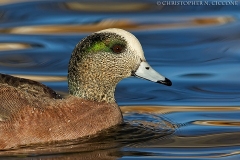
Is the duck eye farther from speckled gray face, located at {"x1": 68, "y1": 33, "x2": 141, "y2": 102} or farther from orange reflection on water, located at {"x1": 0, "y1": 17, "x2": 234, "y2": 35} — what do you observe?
orange reflection on water, located at {"x1": 0, "y1": 17, "x2": 234, "y2": 35}

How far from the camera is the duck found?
322 inches

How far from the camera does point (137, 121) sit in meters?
9.16

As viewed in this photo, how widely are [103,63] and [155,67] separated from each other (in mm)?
2582

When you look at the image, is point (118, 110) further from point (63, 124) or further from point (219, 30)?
point (219, 30)

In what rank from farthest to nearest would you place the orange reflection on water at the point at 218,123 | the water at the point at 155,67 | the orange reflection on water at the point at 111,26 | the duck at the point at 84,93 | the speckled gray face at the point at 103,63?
the orange reflection on water at the point at 111,26
the orange reflection on water at the point at 218,123
the speckled gray face at the point at 103,63
the water at the point at 155,67
the duck at the point at 84,93

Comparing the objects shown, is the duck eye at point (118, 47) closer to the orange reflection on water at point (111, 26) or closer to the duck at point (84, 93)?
the duck at point (84, 93)

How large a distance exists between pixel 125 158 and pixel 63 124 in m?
A: 0.68

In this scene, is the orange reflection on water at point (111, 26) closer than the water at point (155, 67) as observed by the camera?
No

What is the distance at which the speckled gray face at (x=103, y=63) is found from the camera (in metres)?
8.59

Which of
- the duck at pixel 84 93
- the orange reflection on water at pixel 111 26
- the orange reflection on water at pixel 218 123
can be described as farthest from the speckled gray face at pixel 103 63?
the orange reflection on water at pixel 111 26

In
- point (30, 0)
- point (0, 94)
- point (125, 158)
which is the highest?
point (30, 0)

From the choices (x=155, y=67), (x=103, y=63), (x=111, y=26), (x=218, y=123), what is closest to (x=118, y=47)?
(x=103, y=63)

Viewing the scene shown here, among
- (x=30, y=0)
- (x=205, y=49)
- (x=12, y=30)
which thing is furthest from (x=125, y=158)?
(x=30, y=0)

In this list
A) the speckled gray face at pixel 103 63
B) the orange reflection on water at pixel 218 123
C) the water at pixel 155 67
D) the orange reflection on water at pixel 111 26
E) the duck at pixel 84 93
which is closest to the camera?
the duck at pixel 84 93
